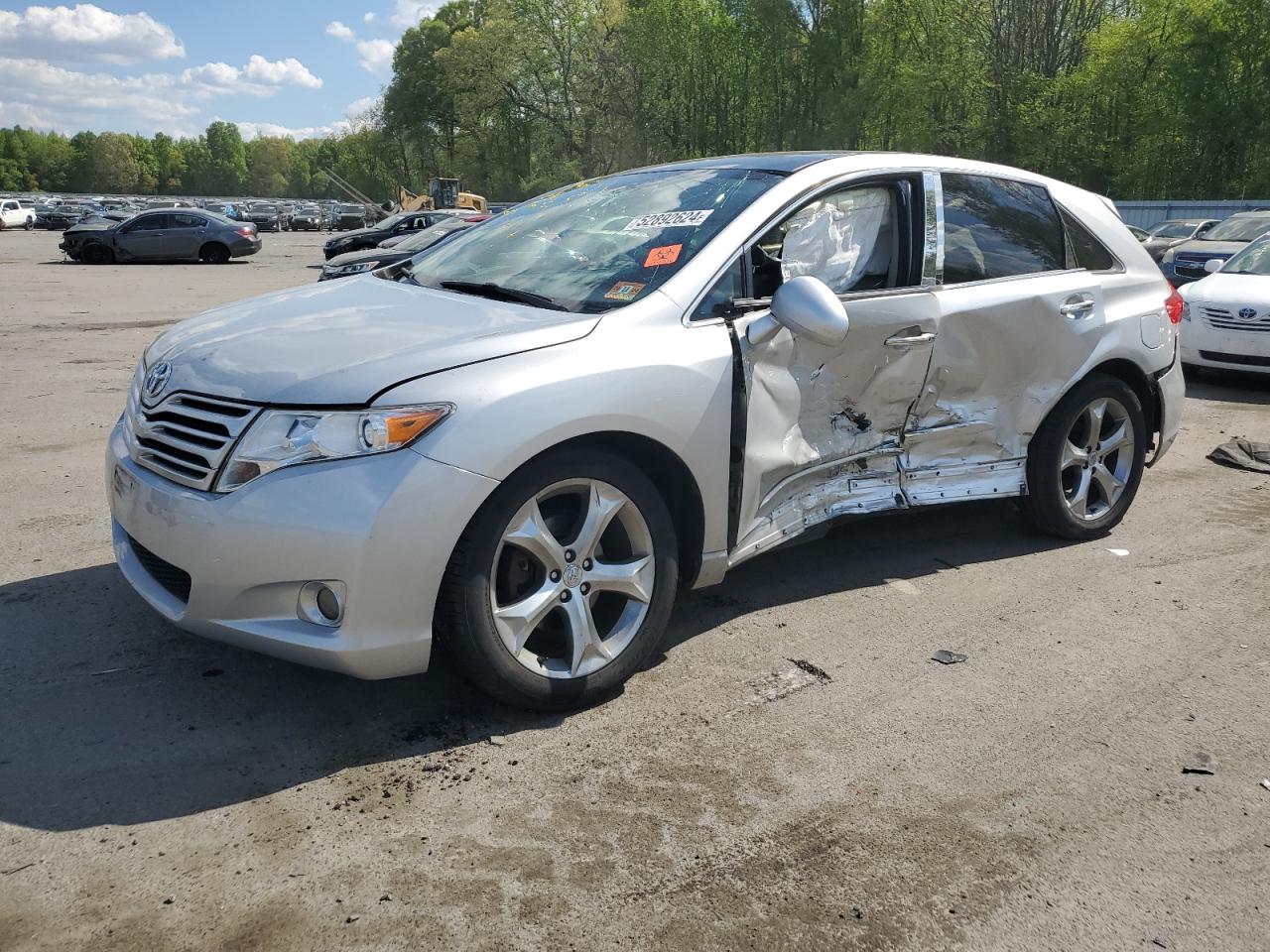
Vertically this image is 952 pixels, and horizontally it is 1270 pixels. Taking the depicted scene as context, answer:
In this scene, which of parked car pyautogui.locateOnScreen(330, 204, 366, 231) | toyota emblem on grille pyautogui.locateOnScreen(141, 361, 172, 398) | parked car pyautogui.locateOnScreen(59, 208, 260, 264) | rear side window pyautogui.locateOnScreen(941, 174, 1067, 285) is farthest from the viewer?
parked car pyautogui.locateOnScreen(330, 204, 366, 231)

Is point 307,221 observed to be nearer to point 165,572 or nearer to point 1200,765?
point 165,572

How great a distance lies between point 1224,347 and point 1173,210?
32.5 metres

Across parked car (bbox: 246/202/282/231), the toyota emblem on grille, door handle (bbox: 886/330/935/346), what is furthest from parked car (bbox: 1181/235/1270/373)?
parked car (bbox: 246/202/282/231)

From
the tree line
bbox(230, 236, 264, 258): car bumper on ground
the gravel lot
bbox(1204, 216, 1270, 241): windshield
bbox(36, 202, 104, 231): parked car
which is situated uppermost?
the tree line

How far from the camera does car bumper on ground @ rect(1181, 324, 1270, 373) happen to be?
9.38 meters

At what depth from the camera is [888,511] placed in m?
4.23

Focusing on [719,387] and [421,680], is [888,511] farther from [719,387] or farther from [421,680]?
[421,680]

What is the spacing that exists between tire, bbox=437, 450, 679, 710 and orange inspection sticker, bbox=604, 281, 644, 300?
0.58 meters

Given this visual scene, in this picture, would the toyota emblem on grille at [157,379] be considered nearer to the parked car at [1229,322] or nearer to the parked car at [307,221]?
the parked car at [1229,322]

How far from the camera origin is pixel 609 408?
3199 mm

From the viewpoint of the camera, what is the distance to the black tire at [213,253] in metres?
29.1

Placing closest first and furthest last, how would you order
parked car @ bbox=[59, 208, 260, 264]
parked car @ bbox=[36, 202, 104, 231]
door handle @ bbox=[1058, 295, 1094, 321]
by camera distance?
door handle @ bbox=[1058, 295, 1094, 321], parked car @ bbox=[59, 208, 260, 264], parked car @ bbox=[36, 202, 104, 231]

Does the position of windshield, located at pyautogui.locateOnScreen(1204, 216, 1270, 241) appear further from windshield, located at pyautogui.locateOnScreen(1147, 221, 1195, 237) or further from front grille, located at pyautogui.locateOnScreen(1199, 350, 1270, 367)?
front grille, located at pyautogui.locateOnScreen(1199, 350, 1270, 367)

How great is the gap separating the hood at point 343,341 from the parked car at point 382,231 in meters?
22.0
